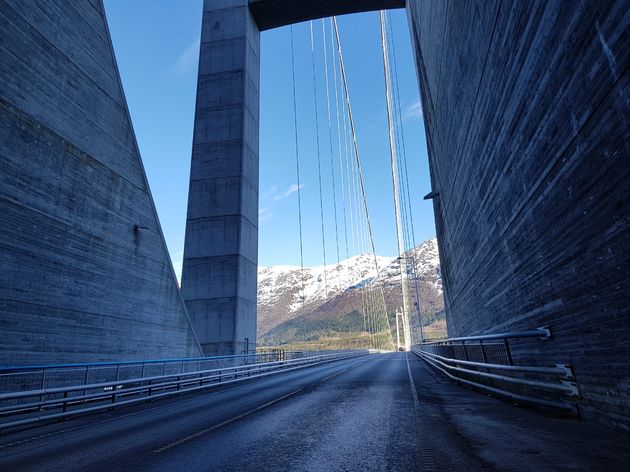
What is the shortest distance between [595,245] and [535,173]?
1.84m

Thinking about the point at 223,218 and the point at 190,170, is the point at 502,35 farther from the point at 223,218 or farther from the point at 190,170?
the point at 190,170

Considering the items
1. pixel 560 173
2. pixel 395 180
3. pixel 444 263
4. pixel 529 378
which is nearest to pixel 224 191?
pixel 444 263

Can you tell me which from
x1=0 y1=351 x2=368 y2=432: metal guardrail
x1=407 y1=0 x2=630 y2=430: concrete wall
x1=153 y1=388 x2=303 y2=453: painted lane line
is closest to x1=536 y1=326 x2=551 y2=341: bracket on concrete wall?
x1=407 y1=0 x2=630 y2=430: concrete wall

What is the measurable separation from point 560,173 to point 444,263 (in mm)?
19087

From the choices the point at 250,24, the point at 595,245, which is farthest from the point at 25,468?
the point at 250,24

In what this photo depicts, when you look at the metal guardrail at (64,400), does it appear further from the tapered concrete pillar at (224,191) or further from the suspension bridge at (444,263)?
the tapered concrete pillar at (224,191)

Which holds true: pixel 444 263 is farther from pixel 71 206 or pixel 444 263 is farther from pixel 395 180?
pixel 395 180

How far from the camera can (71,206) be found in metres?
15.1

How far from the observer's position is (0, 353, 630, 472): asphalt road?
430 cm

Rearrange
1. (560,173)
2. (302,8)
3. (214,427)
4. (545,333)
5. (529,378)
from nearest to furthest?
(560,173), (545,333), (214,427), (529,378), (302,8)

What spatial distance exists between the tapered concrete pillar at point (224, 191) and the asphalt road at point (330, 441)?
59.7 feet

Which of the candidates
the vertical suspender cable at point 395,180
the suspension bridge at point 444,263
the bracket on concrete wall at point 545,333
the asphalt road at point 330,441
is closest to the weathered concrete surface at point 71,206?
the suspension bridge at point 444,263

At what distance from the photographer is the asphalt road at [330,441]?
14.1 feet

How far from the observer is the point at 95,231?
1636cm
